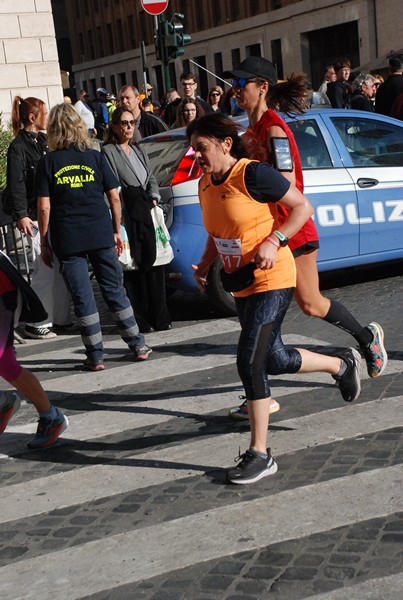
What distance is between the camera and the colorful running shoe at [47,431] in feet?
18.3

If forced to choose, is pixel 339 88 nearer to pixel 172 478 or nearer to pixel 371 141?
pixel 371 141

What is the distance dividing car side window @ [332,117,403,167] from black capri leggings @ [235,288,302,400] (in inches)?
181

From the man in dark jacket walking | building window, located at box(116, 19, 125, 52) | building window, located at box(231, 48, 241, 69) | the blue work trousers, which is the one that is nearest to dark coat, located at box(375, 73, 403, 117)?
the man in dark jacket walking

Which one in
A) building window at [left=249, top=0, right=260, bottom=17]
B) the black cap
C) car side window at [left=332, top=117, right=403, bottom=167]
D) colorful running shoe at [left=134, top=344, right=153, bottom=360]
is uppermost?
building window at [left=249, top=0, right=260, bottom=17]

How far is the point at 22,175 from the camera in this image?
8750 mm

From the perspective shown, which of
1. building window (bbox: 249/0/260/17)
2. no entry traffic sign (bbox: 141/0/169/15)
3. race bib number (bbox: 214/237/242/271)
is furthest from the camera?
building window (bbox: 249/0/260/17)

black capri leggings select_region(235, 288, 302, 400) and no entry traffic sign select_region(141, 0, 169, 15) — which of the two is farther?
no entry traffic sign select_region(141, 0, 169, 15)

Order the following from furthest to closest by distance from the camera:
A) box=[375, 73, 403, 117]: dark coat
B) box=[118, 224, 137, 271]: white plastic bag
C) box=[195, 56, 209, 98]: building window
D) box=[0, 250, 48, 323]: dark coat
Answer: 1. box=[195, 56, 209, 98]: building window
2. box=[375, 73, 403, 117]: dark coat
3. box=[118, 224, 137, 271]: white plastic bag
4. box=[0, 250, 48, 323]: dark coat

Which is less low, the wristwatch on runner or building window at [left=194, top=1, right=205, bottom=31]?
building window at [left=194, top=1, right=205, bottom=31]

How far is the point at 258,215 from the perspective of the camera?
4785mm

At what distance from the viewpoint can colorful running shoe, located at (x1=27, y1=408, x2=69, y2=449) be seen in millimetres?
5578

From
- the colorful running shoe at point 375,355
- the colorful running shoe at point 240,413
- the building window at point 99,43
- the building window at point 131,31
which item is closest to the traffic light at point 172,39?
the colorful running shoe at point 375,355

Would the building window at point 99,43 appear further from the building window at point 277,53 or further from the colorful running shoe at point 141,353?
the colorful running shoe at point 141,353

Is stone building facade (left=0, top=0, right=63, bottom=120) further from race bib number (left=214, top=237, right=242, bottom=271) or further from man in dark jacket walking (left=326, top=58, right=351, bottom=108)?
race bib number (left=214, top=237, right=242, bottom=271)
